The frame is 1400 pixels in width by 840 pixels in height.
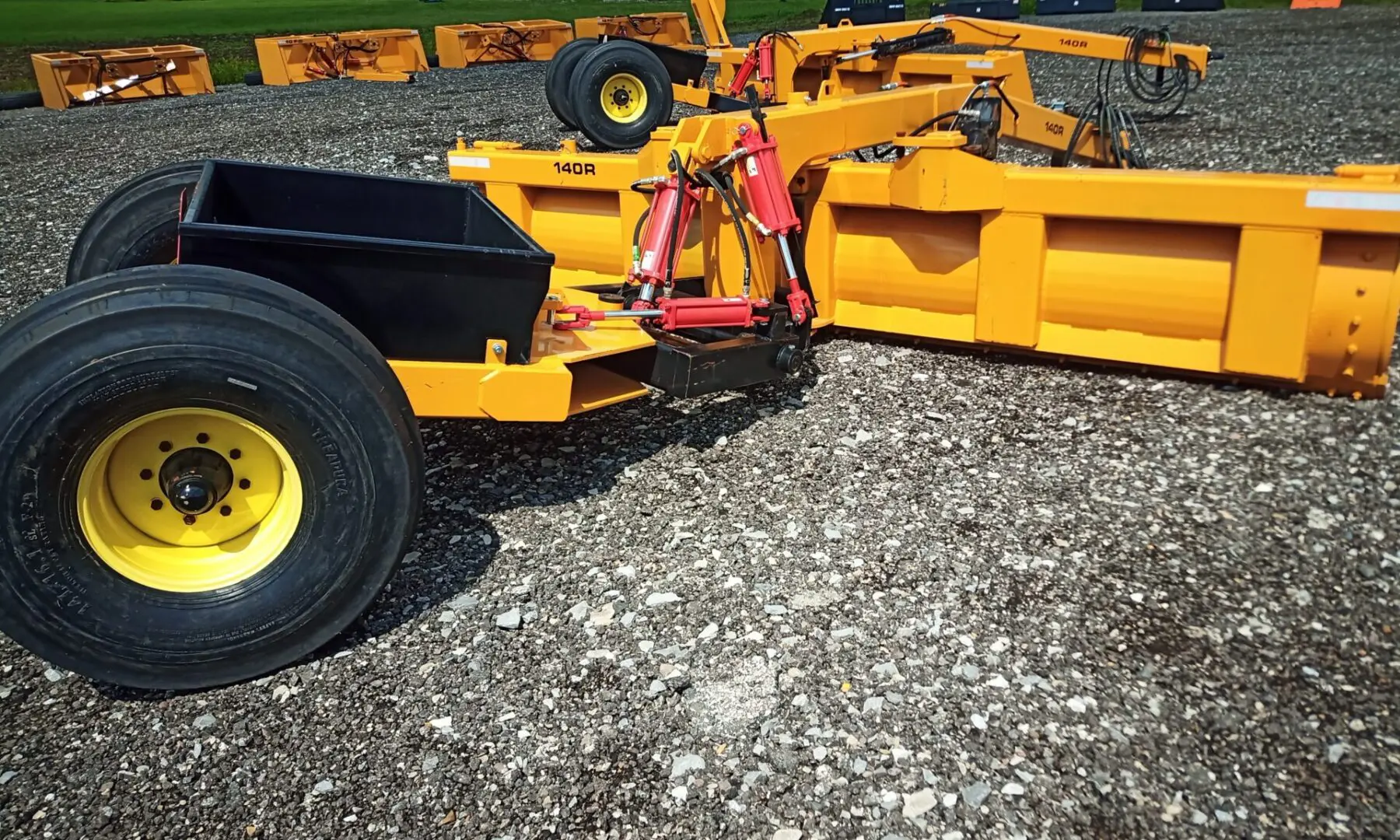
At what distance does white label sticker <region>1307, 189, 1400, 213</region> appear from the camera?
12.2 ft

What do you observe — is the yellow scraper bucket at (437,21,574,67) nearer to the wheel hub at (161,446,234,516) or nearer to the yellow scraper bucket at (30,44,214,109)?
the yellow scraper bucket at (30,44,214,109)

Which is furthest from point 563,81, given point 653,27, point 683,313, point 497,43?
point 497,43

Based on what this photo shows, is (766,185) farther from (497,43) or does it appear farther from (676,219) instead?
(497,43)

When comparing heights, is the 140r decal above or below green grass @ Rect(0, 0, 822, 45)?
below

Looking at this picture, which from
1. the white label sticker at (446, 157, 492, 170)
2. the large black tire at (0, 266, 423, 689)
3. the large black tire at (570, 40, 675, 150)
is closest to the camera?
the large black tire at (0, 266, 423, 689)

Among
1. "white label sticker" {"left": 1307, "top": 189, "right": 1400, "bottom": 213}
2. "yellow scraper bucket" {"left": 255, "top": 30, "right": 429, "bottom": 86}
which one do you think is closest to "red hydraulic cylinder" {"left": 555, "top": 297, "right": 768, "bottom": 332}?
"white label sticker" {"left": 1307, "top": 189, "right": 1400, "bottom": 213}

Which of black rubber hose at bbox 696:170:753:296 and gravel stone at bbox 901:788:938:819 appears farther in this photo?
black rubber hose at bbox 696:170:753:296

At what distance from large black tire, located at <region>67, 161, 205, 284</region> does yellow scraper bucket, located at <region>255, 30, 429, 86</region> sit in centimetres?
1464

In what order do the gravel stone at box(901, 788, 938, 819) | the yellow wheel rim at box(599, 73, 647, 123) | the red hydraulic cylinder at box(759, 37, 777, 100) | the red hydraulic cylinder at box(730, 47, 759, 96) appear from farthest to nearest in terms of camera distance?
the yellow wheel rim at box(599, 73, 647, 123) → the red hydraulic cylinder at box(730, 47, 759, 96) → the red hydraulic cylinder at box(759, 37, 777, 100) → the gravel stone at box(901, 788, 938, 819)

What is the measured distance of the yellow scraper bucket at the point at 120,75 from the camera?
1597 cm

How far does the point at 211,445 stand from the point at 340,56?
→ 17.6 meters

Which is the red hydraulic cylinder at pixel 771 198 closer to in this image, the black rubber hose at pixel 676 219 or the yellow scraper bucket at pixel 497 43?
the black rubber hose at pixel 676 219

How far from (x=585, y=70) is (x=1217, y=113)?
22.1 ft

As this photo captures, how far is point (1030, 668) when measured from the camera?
275 centimetres
